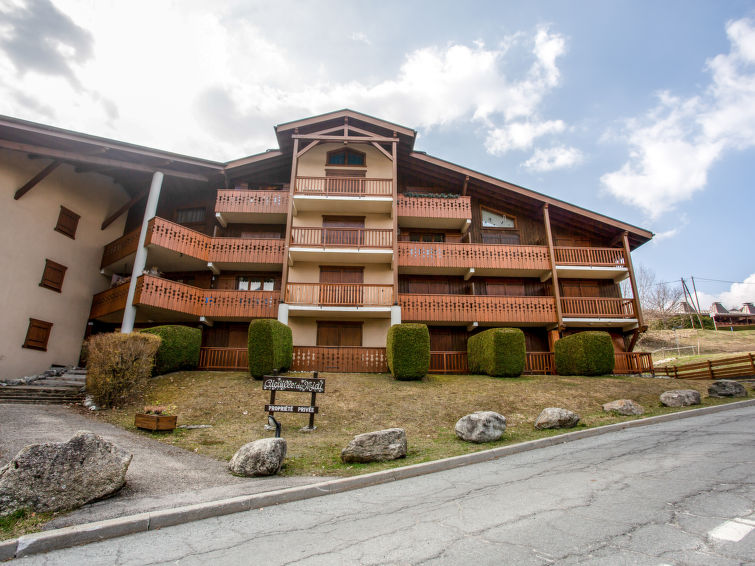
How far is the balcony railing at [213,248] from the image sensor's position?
2123cm

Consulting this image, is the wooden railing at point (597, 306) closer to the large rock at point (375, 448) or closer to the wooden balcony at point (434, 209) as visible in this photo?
the wooden balcony at point (434, 209)

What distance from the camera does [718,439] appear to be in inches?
356

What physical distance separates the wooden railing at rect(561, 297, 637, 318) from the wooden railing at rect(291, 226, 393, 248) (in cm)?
1020

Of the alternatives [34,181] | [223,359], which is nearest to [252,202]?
[223,359]

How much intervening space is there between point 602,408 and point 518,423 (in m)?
3.68

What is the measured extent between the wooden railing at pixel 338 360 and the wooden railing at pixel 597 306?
10739 millimetres

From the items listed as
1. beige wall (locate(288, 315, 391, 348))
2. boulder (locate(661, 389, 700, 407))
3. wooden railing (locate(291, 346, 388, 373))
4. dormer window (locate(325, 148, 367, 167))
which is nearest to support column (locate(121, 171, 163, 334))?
beige wall (locate(288, 315, 391, 348))

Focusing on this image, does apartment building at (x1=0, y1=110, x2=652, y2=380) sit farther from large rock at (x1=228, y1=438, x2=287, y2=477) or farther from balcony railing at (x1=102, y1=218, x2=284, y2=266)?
large rock at (x1=228, y1=438, x2=287, y2=477)

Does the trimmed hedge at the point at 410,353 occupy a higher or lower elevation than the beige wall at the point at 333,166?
lower

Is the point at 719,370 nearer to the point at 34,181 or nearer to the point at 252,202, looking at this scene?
the point at 252,202

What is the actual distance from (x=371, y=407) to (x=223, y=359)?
9.46 m

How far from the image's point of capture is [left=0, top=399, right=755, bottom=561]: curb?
4.64 meters

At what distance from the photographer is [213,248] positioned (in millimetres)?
22312

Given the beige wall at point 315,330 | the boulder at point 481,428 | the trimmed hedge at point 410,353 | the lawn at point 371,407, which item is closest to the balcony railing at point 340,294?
the beige wall at point 315,330
